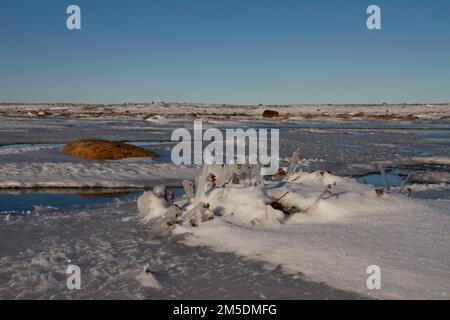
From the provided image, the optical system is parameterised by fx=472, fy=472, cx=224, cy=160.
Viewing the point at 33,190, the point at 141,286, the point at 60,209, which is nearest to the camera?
the point at 141,286

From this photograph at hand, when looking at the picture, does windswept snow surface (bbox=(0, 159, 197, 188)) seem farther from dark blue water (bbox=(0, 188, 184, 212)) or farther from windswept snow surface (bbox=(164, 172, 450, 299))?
windswept snow surface (bbox=(164, 172, 450, 299))

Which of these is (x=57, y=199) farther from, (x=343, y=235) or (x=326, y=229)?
(x=343, y=235)

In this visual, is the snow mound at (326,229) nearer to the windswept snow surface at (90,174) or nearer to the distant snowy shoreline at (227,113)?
the windswept snow surface at (90,174)

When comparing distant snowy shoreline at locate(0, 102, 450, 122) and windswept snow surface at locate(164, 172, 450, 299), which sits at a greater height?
distant snowy shoreline at locate(0, 102, 450, 122)

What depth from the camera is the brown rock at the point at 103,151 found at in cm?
1409

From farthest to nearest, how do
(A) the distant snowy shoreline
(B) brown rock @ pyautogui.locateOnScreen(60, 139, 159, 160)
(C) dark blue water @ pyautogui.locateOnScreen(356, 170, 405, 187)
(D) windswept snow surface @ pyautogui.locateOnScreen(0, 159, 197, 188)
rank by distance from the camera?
(A) the distant snowy shoreline → (B) brown rock @ pyautogui.locateOnScreen(60, 139, 159, 160) → (C) dark blue water @ pyautogui.locateOnScreen(356, 170, 405, 187) → (D) windswept snow surface @ pyautogui.locateOnScreen(0, 159, 197, 188)

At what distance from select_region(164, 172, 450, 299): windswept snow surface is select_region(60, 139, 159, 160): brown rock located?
857 cm

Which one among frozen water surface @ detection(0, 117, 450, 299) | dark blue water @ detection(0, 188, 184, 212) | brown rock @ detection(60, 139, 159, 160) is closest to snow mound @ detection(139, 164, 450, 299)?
frozen water surface @ detection(0, 117, 450, 299)

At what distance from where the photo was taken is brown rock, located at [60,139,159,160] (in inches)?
555

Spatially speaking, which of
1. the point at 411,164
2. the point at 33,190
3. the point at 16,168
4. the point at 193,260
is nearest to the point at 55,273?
the point at 193,260

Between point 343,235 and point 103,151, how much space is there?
10.5 m
